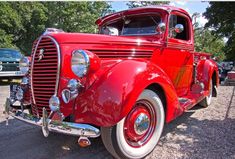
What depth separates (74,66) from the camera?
107 inches

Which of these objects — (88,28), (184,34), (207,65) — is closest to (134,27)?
(184,34)

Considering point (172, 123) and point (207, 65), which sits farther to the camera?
point (207, 65)

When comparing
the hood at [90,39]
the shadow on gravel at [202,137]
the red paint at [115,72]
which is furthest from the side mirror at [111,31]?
the shadow on gravel at [202,137]

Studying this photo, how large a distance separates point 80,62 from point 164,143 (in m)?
1.80

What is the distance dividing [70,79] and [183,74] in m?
2.50

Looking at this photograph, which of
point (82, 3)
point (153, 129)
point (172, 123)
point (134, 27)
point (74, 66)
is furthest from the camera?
point (82, 3)

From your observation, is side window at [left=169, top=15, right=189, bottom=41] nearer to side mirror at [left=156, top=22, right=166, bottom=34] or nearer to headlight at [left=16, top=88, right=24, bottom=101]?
side mirror at [left=156, top=22, right=166, bottom=34]

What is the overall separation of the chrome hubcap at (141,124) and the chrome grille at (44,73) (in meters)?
1.06

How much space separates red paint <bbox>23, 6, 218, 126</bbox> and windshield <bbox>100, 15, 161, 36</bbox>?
113 mm

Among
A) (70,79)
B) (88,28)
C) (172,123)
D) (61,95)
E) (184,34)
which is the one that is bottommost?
(172,123)

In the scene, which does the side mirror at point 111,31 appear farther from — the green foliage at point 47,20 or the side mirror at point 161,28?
the green foliage at point 47,20

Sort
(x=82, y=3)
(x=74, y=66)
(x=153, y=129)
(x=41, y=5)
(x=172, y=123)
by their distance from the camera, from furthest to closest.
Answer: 1. (x=82, y=3)
2. (x=41, y=5)
3. (x=172, y=123)
4. (x=153, y=129)
5. (x=74, y=66)

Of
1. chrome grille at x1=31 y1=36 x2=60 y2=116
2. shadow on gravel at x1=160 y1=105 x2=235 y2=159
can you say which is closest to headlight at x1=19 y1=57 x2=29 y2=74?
chrome grille at x1=31 y1=36 x2=60 y2=116

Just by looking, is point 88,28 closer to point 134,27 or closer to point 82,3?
point 82,3
